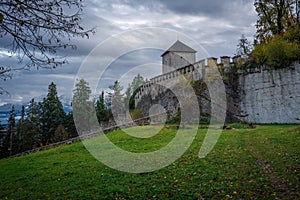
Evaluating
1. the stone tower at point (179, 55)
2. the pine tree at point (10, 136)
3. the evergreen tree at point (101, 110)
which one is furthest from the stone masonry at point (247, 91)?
the pine tree at point (10, 136)

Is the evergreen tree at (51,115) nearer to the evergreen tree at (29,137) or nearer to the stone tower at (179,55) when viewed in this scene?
the evergreen tree at (29,137)

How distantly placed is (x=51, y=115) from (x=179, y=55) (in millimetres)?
19224

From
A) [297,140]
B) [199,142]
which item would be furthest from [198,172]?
[297,140]

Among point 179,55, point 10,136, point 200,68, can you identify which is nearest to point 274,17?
point 200,68

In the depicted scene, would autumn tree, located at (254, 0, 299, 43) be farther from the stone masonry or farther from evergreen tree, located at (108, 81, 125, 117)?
evergreen tree, located at (108, 81, 125, 117)

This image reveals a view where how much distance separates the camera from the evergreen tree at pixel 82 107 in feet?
119

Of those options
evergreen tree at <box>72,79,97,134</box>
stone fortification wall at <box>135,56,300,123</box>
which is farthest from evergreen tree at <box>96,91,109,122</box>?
stone fortification wall at <box>135,56,300,123</box>

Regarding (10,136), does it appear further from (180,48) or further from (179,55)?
(180,48)

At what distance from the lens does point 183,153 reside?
29.2ft

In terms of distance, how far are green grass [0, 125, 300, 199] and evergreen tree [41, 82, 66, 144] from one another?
1038 inches

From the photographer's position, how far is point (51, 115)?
3528cm

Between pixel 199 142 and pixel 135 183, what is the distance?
4802mm

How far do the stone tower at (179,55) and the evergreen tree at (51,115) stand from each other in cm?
1663

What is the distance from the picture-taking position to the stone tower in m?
29.4
